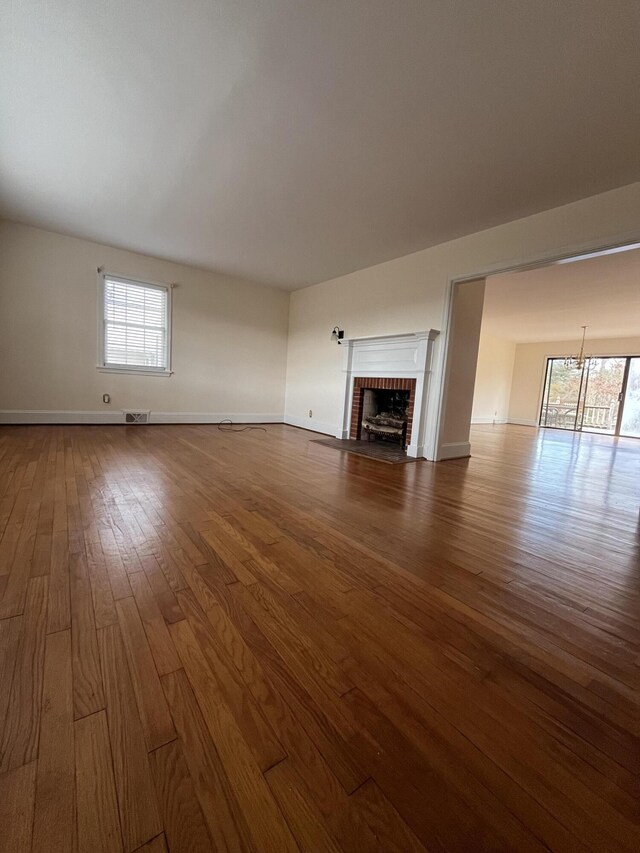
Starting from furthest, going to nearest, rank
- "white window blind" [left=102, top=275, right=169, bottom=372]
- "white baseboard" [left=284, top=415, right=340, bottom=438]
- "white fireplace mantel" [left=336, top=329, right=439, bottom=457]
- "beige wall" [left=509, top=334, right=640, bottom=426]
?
"beige wall" [left=509, top=334, right=640, bottom=426] → "white baseboard" [left=284, top=415, right=340, bottom=438] → "white window blind" [left=102, top=275, right=169, bottom=372] → "white fireplace mantel" [left=336, top=329, right=439, bottom=457]

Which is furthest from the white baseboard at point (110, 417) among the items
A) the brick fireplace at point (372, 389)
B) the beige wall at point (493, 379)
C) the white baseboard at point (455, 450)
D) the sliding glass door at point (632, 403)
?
the sliding glass door at point (632, 403)

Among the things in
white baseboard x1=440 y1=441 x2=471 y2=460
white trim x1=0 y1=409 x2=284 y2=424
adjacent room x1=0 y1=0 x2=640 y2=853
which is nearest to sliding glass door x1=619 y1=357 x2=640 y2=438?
adjacent room x1=0 y1=0 x2=640 y2=853

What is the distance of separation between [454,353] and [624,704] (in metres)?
3.69

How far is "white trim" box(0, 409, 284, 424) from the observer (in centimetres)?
476

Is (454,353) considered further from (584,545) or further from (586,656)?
(586,656)

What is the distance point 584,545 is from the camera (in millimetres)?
2041

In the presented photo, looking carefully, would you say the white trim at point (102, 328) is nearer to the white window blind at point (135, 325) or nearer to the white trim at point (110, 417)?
the white window blind at point (135, 325)

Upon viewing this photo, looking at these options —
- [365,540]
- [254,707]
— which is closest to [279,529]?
[365,540]

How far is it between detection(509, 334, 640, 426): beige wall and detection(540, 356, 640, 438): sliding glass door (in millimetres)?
198

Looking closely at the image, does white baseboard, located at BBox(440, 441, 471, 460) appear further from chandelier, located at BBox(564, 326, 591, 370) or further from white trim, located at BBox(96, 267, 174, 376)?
chandelier, located at BBox(564, 326, 591, 370)

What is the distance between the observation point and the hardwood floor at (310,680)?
668 mm

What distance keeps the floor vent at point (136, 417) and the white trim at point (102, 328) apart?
650 mm

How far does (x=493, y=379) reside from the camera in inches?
402

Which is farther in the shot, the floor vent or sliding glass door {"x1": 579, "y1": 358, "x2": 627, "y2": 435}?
sliding glass door {"x1": 579, "y1": 358, "x2": 627, "y2": 435}
